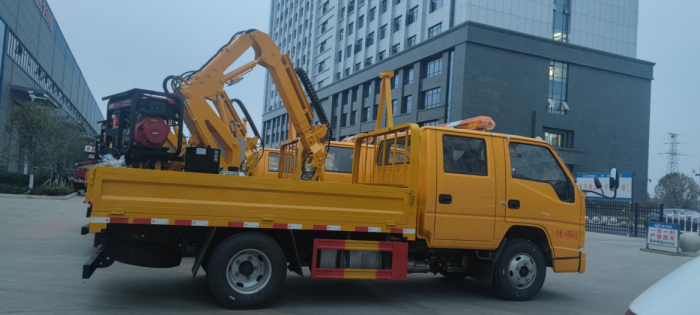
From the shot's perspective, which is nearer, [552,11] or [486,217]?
[486,217]

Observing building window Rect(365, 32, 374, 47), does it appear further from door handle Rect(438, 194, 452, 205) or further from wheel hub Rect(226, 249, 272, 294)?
wheel hub Rect(226, 249, 272, 294)

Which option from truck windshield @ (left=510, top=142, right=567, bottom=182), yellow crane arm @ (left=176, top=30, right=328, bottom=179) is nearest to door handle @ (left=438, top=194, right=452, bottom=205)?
truck windshield @ (left=510, top=142, right=567, bottom=182)

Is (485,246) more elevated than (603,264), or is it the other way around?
(485,246)

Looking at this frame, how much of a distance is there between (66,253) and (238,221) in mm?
5473

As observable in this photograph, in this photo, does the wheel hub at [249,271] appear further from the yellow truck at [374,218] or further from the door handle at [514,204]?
the door handle at [514,204]

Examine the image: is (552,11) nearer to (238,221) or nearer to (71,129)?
(71,129)

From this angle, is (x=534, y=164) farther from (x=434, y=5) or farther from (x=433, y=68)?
(x=434, y=5)

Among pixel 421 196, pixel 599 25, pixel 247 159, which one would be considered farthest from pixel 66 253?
pixel 599 25

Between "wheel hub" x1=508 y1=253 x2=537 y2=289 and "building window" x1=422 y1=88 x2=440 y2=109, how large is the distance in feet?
109

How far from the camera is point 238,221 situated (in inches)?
225

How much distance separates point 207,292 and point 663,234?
14820 millimetres

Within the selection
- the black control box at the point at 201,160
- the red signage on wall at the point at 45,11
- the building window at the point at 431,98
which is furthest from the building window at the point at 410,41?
the black control box at the point at 201,160

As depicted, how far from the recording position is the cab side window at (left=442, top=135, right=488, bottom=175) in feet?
22.3

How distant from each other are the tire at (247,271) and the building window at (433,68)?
117 ft
